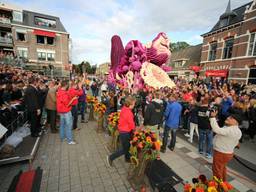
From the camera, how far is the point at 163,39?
17.5 ft

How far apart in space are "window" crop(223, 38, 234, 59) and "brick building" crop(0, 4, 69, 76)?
2383cm

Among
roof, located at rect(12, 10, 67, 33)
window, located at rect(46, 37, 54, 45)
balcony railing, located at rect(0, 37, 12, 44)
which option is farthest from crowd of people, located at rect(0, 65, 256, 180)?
roof, located at rect(12, 10, 67, 33)

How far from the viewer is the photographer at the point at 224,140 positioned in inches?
107

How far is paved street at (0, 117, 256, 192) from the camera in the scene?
2867mm

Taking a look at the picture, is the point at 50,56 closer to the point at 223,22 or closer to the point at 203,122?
the point at 223,22

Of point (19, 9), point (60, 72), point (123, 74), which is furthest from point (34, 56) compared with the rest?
point (123, 74)

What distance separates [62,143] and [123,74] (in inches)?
138

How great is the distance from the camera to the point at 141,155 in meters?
2.76

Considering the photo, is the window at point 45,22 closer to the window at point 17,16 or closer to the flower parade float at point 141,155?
the window at point 17,16

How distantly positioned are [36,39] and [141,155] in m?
29.9

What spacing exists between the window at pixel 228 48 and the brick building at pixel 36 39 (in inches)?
938

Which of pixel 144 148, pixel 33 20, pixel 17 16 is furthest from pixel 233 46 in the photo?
pixel 17 16

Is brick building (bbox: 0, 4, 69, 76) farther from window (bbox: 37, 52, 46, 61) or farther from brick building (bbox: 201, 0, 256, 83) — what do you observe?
brick building (bbox: 201, 0, 256, 83)

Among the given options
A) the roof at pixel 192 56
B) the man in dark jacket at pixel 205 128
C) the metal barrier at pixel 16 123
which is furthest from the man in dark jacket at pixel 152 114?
the roof at pixel 192 56
